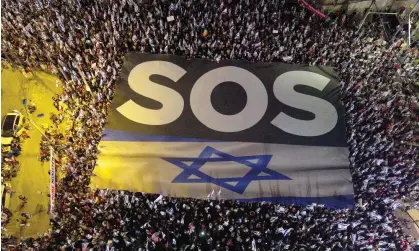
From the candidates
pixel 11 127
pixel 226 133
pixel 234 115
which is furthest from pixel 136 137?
pixel 11 127

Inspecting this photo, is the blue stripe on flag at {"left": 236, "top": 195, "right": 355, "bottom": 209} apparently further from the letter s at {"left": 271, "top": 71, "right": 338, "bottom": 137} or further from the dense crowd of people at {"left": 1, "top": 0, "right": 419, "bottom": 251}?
the letter s at {"left": 271, "top": 71, "right": 338, "bottom": 137}

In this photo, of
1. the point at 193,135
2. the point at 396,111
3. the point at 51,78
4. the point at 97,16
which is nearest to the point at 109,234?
the point at 193,135

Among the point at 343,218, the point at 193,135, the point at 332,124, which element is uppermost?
the point at 332,124

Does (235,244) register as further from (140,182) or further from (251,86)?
(251,86)

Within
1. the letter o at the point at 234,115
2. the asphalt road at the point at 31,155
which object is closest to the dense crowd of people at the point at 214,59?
→ the asphalt road at the point at 31,155

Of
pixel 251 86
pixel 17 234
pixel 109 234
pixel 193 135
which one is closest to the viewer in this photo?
pixel 109 234

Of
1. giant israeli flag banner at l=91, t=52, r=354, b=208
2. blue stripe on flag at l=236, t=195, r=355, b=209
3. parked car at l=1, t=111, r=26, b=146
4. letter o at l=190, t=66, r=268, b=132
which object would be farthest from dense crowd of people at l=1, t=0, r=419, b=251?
parked car at l=1, t=111, r=26, b=146
